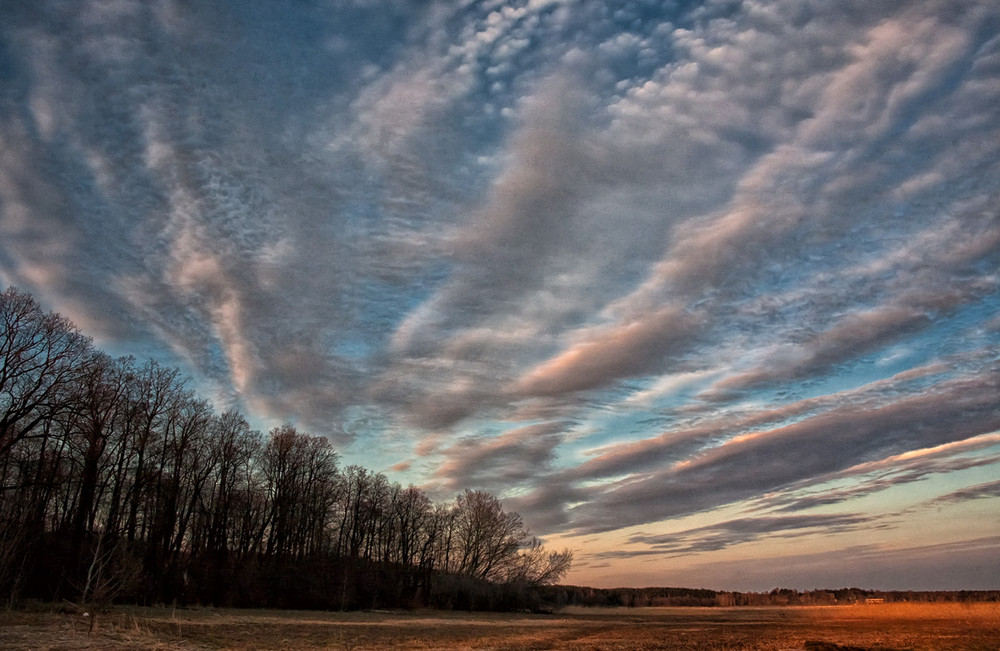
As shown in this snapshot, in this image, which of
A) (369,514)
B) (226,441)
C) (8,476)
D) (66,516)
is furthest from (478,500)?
(8,476)

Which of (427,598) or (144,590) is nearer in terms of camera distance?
(144,590)

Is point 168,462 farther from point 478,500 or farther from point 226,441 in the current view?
point 478,500

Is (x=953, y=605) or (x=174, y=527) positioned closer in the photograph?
(x=174, y=527)

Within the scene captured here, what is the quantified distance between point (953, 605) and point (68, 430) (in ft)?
335

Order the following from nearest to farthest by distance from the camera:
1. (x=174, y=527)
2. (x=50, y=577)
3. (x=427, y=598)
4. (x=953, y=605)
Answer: (x=50, y=577)
(x=174, y=527)
(x=953, y=605)
(x=427, y=598)

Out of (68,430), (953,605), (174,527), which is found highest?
(68,430)

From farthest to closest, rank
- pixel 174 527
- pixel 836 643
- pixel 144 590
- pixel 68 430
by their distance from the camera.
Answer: pixel 174 527 → pixel 144 590 → pixel 68 430 → pixel 836 643

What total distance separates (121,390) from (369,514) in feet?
163

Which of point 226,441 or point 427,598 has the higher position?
point 226,441

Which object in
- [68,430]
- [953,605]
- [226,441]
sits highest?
[226,441]

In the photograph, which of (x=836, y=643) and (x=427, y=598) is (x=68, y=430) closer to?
(x=836, y=643)

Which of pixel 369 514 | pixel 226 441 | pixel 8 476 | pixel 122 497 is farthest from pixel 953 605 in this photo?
pixel 8 476

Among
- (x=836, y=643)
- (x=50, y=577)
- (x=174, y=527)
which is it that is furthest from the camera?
(x=174, y=527)

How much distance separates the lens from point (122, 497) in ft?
211
